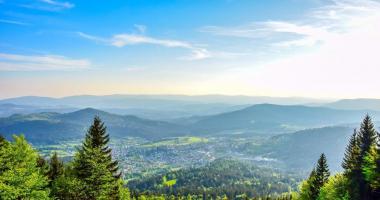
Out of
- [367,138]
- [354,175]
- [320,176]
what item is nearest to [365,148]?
[367,138]

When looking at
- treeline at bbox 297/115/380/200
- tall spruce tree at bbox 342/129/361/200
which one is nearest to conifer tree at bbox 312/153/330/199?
treeline at bbox 297/115/380/200

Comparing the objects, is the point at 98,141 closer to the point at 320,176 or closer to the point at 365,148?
the point at 365,148

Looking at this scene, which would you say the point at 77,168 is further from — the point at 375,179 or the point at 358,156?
the point at 358,156

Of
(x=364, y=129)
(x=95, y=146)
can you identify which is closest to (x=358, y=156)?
(x=364, y=129)

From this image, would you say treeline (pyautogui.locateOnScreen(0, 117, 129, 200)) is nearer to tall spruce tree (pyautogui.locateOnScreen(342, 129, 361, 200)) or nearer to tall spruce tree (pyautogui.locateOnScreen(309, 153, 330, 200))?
tall spruce tree (pyautogui.locateOnScreen(342, 129, 361, 200))

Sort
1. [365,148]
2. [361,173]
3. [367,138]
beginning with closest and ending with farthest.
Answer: [361,173], [365,148], [367,138]

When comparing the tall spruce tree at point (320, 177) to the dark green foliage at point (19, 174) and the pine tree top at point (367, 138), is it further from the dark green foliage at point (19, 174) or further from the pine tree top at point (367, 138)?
the dark green foliage at point (19, 174)

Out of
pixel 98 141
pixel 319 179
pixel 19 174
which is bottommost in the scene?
pixel 319 179

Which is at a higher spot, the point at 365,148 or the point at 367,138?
the point at 367,138

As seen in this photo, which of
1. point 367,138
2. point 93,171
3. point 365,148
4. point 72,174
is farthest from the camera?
point 367,138
